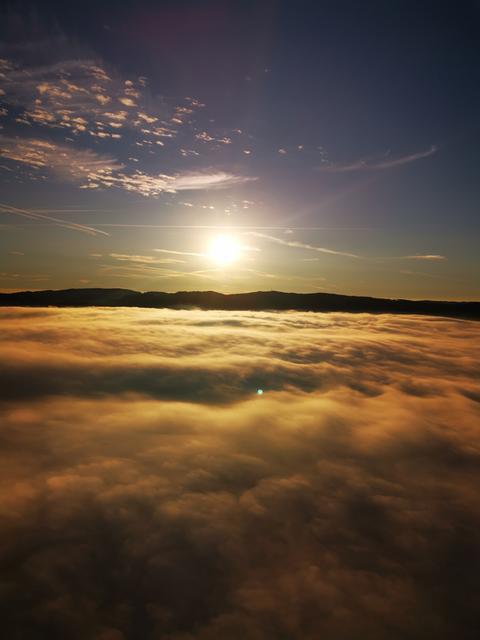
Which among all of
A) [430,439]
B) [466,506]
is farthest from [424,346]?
[466,506]

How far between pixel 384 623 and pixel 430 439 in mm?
2992

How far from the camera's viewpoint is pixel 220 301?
43.7m

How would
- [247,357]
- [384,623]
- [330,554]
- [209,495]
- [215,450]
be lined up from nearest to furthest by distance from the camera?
[384,623], [330,554], [209,495], [215,450], [247,357]

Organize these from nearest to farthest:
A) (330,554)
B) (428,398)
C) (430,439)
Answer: (330,554)
(430,439)
(428,398)

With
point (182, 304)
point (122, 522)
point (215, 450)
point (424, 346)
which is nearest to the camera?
point (122, 522)

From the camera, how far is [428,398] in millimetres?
6137

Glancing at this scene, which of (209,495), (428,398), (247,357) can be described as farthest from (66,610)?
(247,357)

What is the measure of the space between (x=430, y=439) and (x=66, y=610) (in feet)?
13.3

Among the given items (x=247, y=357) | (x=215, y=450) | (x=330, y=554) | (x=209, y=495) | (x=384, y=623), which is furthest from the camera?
(x=247, y=357)

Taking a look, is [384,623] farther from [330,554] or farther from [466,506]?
[466,506]

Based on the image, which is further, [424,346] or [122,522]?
[424,346]

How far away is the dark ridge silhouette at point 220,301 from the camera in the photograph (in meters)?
42.1

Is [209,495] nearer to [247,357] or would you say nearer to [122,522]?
[122,522]

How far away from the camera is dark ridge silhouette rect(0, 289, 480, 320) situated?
42.1 m
